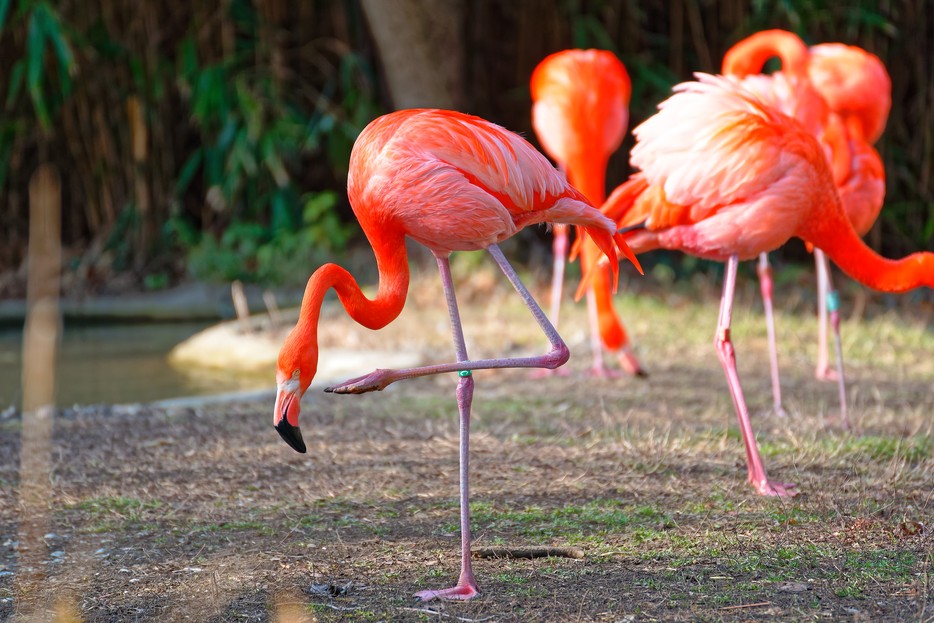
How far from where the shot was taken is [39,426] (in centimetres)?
436

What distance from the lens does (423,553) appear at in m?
2.93

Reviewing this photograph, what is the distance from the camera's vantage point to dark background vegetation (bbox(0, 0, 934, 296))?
329 inches

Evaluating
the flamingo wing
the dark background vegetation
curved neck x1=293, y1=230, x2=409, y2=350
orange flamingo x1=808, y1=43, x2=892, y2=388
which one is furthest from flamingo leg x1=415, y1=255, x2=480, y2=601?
the dark background vegetation

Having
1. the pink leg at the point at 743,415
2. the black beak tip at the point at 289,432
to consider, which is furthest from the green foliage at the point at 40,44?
the black beak tip at the point at 289,432

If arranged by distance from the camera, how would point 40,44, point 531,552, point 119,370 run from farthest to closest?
point 40,44, point 119,370, point 531,552

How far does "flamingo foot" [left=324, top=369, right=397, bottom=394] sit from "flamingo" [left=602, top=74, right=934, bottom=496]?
1.31 meters

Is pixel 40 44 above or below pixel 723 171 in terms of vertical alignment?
above

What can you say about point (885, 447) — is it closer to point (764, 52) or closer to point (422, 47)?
point (764, 52)

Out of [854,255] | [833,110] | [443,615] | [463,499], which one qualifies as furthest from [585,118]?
[443,615]

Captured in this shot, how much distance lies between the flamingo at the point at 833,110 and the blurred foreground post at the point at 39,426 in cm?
272

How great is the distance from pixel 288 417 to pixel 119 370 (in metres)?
3.97

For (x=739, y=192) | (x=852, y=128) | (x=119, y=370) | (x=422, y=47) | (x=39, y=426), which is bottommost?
(x=119, y=370)

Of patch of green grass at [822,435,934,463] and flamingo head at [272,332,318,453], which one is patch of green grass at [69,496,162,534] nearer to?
flamingo head at [272,332,318,453]

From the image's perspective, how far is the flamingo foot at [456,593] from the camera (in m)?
2.56
